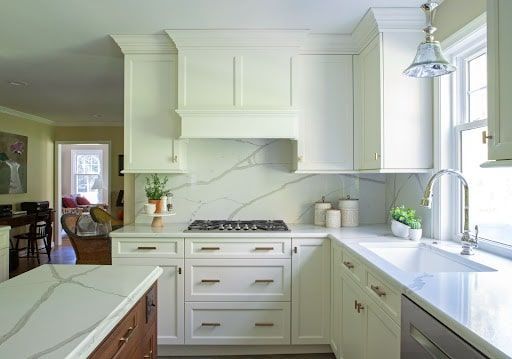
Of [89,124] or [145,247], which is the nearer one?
[145,247]

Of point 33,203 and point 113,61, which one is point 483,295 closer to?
point 113,61

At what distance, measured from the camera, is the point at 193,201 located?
3.07 m

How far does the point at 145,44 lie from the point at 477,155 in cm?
244

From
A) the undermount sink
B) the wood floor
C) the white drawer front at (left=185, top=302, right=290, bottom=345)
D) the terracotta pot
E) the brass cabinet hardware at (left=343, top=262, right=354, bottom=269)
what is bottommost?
the wood floor

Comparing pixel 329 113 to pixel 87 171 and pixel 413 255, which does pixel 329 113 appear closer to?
pixel 413 255

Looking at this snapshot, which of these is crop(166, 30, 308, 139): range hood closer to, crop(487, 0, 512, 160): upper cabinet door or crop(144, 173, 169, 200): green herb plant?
crop(144, 173, 169, 200): green herb plant

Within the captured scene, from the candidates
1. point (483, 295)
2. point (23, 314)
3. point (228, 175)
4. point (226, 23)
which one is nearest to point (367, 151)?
point (228, 175)

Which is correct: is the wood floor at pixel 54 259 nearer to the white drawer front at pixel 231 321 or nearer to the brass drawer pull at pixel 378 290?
the white drawer front at pixel 231 321

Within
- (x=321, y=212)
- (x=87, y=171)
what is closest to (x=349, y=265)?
(x=321, y=212)

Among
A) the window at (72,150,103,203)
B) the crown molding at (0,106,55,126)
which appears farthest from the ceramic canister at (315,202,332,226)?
the window at (72,150,103,203)

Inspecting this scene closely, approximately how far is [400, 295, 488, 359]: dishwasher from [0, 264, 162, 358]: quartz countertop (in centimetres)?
98

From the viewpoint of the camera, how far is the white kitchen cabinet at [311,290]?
253 centimetres

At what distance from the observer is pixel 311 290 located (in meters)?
2.55

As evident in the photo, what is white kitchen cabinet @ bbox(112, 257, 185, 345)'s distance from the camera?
250 cm
